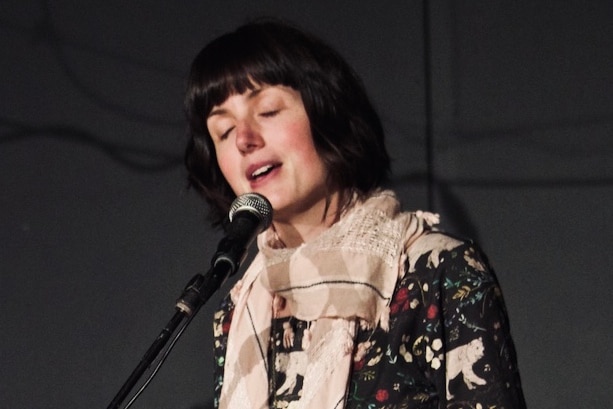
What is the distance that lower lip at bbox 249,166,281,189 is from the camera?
1714 mm

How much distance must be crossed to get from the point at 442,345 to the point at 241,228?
0.46 m

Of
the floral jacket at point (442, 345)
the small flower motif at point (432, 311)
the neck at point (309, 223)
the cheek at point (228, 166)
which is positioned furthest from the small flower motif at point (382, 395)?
the cheek at point (228, 166)

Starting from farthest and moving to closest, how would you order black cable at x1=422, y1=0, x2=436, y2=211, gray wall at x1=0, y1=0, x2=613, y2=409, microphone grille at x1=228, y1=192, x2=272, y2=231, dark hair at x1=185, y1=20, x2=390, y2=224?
black cable at x1=422, y1=0, x2=436, y2=211 < gray wall at x1=0, y1=0, x2=613, y2=409 < dark hair at x1=185, y1=20, x2=390, y2=224 < microphone grille at x1=228, y1=192, x2=272, y2=231

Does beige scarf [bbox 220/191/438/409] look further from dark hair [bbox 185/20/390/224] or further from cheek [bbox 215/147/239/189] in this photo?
cheek [bbox 215/147/239/189]

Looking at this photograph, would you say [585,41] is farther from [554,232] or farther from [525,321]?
[525,321]

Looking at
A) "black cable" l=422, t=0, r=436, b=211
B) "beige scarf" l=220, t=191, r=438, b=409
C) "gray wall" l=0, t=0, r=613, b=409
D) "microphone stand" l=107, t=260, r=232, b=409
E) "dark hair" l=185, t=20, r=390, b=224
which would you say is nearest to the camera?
"microphone stand" l=107, t=260, r=232, b=409

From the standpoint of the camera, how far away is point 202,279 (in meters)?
1.26

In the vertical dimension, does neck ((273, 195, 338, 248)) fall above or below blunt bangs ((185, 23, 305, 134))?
below

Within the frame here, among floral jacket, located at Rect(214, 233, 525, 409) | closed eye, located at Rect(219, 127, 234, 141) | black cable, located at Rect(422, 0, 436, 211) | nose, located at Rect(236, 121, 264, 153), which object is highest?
black cable, located at Rect(422, 0, 436, 211)

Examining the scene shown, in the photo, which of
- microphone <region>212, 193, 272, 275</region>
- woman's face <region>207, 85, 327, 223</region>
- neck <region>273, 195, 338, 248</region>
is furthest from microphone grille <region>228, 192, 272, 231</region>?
neck <region>273, 195, 338, 248</region>

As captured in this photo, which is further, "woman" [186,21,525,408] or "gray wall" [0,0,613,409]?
"gray wall" [0,0,613,409]

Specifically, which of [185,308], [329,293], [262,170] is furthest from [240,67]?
[185,308]

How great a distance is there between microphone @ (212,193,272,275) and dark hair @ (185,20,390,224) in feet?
1.32

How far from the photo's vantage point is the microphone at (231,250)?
1231 millimetres
